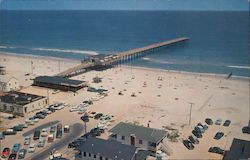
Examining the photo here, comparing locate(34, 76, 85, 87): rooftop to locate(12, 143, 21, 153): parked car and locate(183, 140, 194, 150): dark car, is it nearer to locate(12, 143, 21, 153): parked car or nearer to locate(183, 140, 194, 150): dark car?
locate(12, 143, 21, 153): parked car

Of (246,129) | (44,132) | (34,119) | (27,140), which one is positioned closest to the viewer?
(27,140)

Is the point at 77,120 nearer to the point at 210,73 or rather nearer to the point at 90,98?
the point at 90,98

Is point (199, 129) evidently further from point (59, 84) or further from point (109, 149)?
point (59, 84)

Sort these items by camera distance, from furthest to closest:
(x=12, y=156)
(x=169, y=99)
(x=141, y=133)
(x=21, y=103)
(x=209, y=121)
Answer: (x=169, y=99) → (x=21, y=103) → (x=209, y=121) → (x=141, y=133) → (x=12, y=156)

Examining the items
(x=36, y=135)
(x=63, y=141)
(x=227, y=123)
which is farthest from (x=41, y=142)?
(x=227, y=123)

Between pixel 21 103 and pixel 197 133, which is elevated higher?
pixel 21 103

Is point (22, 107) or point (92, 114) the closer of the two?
point (22, 107)

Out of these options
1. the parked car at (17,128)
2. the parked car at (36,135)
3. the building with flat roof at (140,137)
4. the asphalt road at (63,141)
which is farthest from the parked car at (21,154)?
the building with flat roof at (140,137)

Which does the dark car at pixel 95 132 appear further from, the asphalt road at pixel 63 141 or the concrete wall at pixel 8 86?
the concrete wall at pixel 8 86
